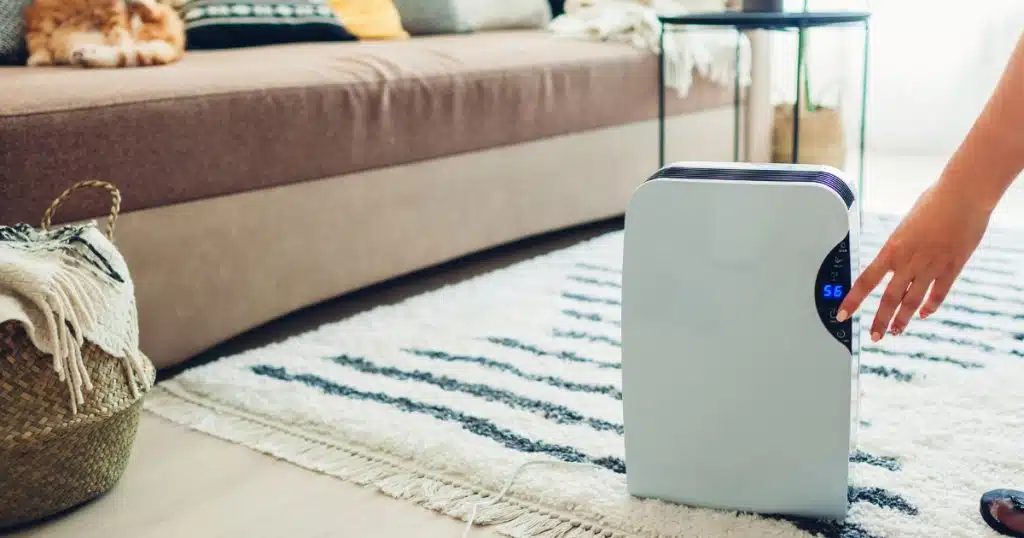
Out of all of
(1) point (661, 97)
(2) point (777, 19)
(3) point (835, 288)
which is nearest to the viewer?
(3) point (835, 288)

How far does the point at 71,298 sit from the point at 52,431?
132mm

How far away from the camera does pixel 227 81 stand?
1.41 meters

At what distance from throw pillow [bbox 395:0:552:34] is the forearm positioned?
1779mm

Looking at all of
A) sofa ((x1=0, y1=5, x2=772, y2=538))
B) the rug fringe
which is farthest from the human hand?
sofa ((x1=0, y1=5, x2=772, y2=538))

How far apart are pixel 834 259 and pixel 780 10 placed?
136cm

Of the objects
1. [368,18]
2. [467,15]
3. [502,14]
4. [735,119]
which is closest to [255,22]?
[368,18]

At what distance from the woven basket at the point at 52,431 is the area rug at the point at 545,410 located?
7.3 inches

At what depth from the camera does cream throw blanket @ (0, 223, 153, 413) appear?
3.05 ft

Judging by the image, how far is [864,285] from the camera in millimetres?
805

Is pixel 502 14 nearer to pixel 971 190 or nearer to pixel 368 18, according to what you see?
pixel 368 18

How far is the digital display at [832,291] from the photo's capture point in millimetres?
844

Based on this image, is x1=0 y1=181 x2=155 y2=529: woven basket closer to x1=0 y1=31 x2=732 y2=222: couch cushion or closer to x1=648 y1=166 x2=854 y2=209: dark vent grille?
x1=0 y1=31 x2=732 y2=222: couch cushion

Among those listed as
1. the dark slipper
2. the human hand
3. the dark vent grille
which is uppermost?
the dark vent grille

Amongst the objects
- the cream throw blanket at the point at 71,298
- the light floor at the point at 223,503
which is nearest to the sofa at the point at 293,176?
the light floor at the point at 223,503
